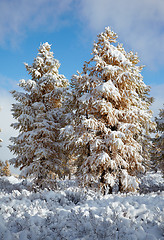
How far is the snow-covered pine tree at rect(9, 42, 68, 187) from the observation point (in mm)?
11555

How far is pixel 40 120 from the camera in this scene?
12.3m

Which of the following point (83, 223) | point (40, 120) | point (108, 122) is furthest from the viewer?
point (40, 120)

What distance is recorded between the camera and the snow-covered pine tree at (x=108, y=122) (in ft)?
29.0

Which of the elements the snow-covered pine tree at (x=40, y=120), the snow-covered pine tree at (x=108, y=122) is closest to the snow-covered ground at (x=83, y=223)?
the snow-covered pine tree at (x=108, y=122)

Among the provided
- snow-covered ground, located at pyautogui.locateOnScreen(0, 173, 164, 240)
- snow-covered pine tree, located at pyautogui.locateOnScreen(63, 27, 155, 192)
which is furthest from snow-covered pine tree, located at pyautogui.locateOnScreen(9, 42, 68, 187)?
snow-covered ground, located at pyautogui.locateOnScreen(0, 173, 164, 240)

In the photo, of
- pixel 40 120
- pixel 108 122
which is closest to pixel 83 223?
pixel 108 122

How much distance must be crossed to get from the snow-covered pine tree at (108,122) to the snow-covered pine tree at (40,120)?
7.03 feet

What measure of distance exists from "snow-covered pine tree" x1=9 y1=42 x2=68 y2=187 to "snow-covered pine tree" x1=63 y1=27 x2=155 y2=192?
7.03 feet

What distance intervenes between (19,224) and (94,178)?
505 centimetres

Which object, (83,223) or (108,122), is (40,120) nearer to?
(108,122)

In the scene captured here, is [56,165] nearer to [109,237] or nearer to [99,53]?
[99,53]

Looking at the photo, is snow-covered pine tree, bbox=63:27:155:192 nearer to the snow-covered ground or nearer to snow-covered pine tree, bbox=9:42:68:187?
snow-covered pine tree, bbox=9:42:68:187

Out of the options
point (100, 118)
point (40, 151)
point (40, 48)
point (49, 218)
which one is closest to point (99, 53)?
point (100, 118)

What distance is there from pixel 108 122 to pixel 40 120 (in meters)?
4.94
